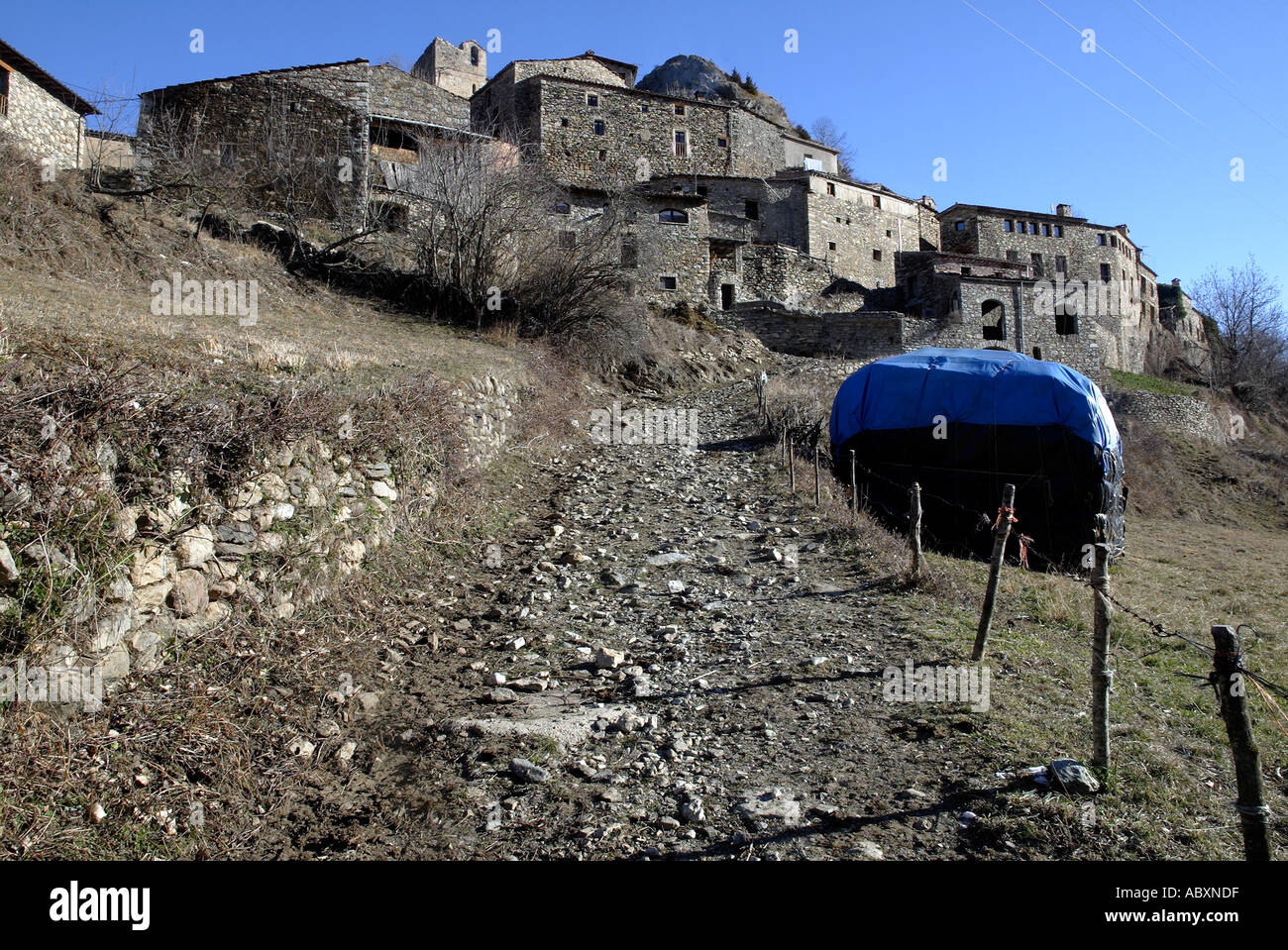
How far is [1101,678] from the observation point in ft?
14.5

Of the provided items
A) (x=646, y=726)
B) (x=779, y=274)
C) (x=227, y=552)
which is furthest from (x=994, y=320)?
(x=227, y=552)

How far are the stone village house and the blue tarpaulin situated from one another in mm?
8812

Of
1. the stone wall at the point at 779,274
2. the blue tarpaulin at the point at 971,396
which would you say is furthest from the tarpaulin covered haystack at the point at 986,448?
the stone wall at the point at 779,274

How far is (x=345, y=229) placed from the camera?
19.3 m

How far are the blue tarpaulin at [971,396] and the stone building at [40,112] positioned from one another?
645 inches

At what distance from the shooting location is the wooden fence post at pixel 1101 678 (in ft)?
14.4

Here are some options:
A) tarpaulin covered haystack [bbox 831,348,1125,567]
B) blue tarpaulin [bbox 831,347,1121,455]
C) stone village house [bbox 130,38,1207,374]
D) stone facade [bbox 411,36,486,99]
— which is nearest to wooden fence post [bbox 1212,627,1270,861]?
tarpaulin covered haystack [bbox 831,348,1125,567]

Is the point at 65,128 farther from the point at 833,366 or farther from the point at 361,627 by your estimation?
the point at 833,366

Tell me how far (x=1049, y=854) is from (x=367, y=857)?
3211 millimetres

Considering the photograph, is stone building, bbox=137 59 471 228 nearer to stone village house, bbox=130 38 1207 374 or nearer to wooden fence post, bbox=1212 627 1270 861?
stone village house, bbox=130 38 1207 374

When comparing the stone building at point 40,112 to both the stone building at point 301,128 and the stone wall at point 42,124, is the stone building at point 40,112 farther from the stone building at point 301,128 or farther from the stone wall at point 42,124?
the stone building at point 301,128

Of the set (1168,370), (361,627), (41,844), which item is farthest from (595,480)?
(1168,370)

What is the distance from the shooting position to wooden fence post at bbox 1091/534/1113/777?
439cm
